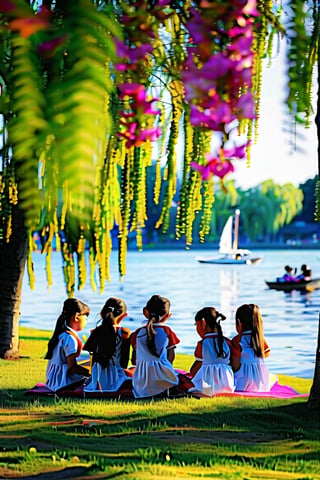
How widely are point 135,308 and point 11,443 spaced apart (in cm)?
2414

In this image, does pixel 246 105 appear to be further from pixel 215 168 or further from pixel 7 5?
pixel 7 5

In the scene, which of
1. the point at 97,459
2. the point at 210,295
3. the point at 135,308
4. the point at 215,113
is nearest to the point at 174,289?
the point at 210,295

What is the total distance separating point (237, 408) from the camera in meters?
7.19

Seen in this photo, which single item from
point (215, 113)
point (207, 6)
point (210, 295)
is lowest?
point (210, 295)

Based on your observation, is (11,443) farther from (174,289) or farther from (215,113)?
(174,289)

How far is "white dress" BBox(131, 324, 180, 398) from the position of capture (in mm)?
7727

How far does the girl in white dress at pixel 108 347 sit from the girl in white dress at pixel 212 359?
71 cm

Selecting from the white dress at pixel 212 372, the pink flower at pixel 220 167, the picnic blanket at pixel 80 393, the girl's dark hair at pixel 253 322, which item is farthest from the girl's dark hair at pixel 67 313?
the pink flower at pixel 220 167

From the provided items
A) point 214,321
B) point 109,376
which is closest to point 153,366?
point 109,376

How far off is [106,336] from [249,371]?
1.47 m

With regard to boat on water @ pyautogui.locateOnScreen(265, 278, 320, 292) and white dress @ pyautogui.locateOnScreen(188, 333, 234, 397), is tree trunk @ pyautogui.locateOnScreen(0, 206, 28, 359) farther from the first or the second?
boat on water @ pyautogui.locateOnScreen(265, 278, 320, 292)

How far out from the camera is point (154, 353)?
780 centimetres

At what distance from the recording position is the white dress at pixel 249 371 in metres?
8.13

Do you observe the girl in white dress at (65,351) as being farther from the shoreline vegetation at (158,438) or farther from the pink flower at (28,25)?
the pink flower at (28,25)
